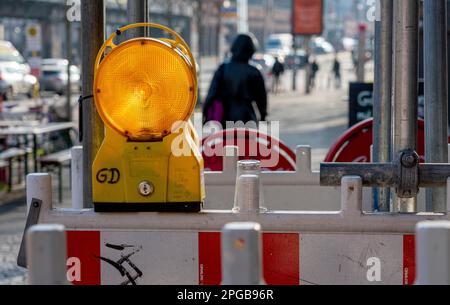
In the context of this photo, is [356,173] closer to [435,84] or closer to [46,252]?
[435,84]

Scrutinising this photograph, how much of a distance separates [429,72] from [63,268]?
92.6 inches

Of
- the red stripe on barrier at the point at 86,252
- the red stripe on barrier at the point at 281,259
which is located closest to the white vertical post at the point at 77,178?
the red stripe on barrier at the point at 86,252

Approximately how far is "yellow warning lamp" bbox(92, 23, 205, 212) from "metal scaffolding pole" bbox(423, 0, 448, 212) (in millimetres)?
1161

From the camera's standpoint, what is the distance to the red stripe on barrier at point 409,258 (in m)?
3.44

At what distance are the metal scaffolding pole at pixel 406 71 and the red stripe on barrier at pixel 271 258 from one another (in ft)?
2.18

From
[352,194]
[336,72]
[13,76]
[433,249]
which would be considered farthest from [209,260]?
[336,72]

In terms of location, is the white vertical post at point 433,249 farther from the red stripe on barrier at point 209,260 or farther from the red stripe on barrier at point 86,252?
the red stripe on barrier at point 86,252

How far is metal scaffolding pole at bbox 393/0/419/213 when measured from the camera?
397cm

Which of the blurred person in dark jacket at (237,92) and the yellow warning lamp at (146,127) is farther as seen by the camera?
the blurred person in dark jacket at (237,92)

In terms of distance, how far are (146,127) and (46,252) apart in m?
1.19

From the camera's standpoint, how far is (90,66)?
4625 mm

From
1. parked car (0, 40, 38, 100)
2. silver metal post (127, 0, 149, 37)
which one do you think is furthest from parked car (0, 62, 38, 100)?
silver metal post (127, 0, 149, 37)

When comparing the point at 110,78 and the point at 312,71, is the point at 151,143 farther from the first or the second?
the point at 312,71

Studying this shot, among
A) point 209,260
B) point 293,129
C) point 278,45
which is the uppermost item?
point 278,45
